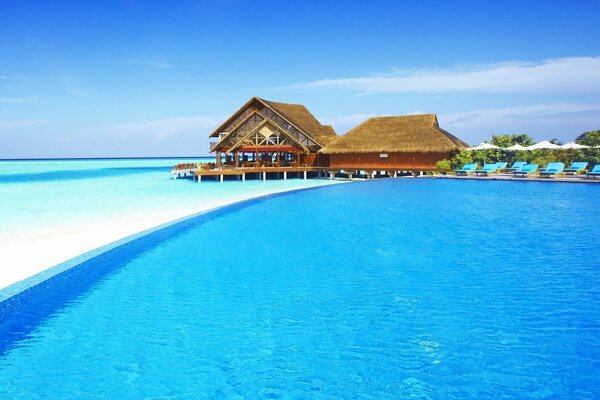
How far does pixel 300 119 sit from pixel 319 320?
37610mm

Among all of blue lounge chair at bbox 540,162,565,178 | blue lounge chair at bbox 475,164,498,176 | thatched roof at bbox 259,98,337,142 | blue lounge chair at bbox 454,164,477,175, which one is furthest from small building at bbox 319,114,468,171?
blue lounge chair at bbox 540,162,565,178

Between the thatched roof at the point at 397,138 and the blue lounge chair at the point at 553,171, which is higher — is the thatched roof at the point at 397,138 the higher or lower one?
the higher one

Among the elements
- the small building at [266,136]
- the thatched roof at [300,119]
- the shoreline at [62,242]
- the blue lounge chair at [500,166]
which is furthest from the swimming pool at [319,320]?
the thatched roof at [300,119]

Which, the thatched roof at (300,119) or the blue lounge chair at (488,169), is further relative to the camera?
the thatched roof at (300,119)

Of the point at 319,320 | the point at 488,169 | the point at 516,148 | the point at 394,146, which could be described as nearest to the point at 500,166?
the point at 516,148

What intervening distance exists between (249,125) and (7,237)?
28.5 m

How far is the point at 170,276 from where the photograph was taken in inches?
369

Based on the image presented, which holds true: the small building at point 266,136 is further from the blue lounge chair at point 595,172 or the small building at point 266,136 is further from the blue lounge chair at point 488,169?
the blue lounge chair at point 595,172

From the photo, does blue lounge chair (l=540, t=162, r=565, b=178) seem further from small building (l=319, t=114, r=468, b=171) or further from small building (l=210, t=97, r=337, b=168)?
small building (l=210, t=97, r=337, b=168)

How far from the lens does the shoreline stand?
917 cm

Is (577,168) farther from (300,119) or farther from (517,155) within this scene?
(300,119)

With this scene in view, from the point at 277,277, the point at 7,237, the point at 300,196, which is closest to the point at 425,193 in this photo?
the point at 300,196

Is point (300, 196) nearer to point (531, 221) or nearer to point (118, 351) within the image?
point (531, 221)

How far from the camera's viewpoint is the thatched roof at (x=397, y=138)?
116 feet
